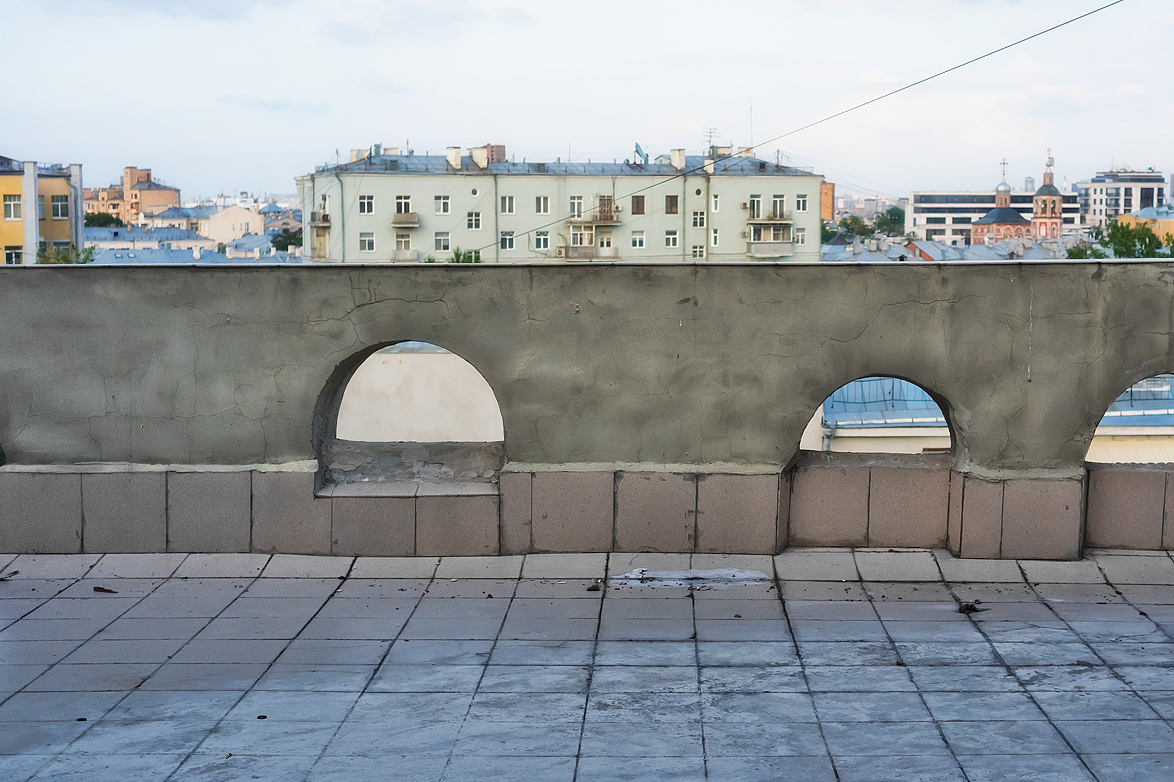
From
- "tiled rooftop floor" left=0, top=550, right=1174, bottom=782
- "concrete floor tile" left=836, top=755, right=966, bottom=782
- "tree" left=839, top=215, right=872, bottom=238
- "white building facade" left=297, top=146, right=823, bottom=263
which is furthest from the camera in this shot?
"tree" left=839, top=215, right=872, bottom=238

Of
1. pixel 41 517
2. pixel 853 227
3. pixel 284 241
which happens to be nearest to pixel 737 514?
pixel 41 517

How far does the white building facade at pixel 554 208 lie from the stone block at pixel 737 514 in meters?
66.2

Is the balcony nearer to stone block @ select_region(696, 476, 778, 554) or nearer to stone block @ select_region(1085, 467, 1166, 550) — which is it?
stone block @ select_region(1085, 467, 1166, 550)

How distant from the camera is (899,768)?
15.0 feet

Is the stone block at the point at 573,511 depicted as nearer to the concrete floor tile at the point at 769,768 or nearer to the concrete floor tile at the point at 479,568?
the concrete floor tile at the point at 479,568

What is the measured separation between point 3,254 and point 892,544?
244ft

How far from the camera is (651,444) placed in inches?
297

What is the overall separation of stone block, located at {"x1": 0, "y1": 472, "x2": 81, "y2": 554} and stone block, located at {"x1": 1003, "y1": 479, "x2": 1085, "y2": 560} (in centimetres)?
627

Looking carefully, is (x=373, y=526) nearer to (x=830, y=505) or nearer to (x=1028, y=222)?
(x=830, y=505)

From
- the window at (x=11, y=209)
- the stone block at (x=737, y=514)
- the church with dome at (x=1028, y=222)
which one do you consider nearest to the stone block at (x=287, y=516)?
the stone block at (x=737, y=514)

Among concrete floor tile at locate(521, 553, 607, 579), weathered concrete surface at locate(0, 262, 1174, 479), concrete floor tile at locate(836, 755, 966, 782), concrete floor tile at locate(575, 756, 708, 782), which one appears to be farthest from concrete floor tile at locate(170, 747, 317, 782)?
weathered concrete surface at locate(0, 262, 1174, 479)

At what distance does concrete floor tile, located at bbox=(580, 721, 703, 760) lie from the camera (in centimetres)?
475

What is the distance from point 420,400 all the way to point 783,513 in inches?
443

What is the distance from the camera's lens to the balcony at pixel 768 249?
7525cm
